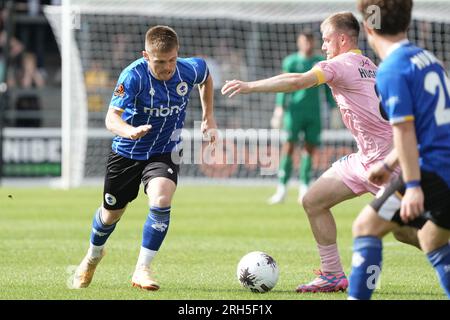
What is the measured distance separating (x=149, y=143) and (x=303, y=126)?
28.8ft

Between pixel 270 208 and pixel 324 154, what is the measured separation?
5.46 metres

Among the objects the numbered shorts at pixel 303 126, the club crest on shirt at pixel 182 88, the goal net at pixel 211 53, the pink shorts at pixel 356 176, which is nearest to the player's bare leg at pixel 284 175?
the numbered shorts at pixel 303 126

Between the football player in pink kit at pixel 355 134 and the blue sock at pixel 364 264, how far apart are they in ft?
5.53

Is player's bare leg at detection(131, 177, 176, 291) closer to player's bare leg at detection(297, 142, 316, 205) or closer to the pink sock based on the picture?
the pink sock

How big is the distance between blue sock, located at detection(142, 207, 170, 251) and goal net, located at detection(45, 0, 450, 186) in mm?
11727

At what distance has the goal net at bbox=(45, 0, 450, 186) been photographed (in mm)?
19438

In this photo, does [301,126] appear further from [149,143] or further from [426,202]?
[426,202]

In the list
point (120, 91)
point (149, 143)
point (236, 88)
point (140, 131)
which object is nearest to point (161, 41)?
point (120, 91)

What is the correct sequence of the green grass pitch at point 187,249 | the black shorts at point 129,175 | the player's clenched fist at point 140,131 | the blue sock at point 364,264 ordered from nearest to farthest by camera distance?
the blue sock at point 364,264 → the player's clenched fist at point 140,131 → the green grass pitch at point 187,249 → the black shorts at point 129,175

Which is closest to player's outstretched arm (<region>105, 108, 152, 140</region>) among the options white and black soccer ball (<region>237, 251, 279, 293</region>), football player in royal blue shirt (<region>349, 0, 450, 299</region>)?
white and black soccer ball (<region>237, 251, 279, 293</region>)

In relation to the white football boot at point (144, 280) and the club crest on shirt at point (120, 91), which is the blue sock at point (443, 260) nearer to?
the white football boot at point (144, 280)

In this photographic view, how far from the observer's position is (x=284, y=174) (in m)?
16.1

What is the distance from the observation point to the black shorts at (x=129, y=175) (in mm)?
7703
